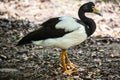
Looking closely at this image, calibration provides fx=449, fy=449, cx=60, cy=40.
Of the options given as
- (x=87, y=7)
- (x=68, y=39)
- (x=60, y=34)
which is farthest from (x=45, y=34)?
(x=87, y=7)

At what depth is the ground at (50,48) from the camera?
8742 millimetres

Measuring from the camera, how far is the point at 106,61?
9.67 metres

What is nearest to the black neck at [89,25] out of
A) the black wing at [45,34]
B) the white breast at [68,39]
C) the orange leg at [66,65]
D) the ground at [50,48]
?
the white breast at [68,39]

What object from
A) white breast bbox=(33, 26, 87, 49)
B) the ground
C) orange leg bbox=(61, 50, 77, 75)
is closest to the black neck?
white breast bbox=(33, 26, 87, 49)

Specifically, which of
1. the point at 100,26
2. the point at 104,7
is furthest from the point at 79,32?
the point at 104,7

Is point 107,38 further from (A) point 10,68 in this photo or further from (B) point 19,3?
(B) point 19,3

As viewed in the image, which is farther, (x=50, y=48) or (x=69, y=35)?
(x=50, y=48)

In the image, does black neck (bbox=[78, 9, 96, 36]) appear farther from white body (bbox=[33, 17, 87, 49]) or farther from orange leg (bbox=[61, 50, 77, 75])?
orange leg (bbox=[61, 50, 77, 75])

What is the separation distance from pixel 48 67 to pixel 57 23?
3.34ft

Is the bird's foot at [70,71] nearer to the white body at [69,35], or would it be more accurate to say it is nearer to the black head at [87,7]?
the white body at [69,35]

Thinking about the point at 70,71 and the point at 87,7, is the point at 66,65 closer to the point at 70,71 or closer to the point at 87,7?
the point at 70,71

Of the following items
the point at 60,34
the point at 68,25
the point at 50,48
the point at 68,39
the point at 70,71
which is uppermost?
the point at 68,25

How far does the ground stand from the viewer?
28.7 feet

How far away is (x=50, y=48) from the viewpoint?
10688 mm
